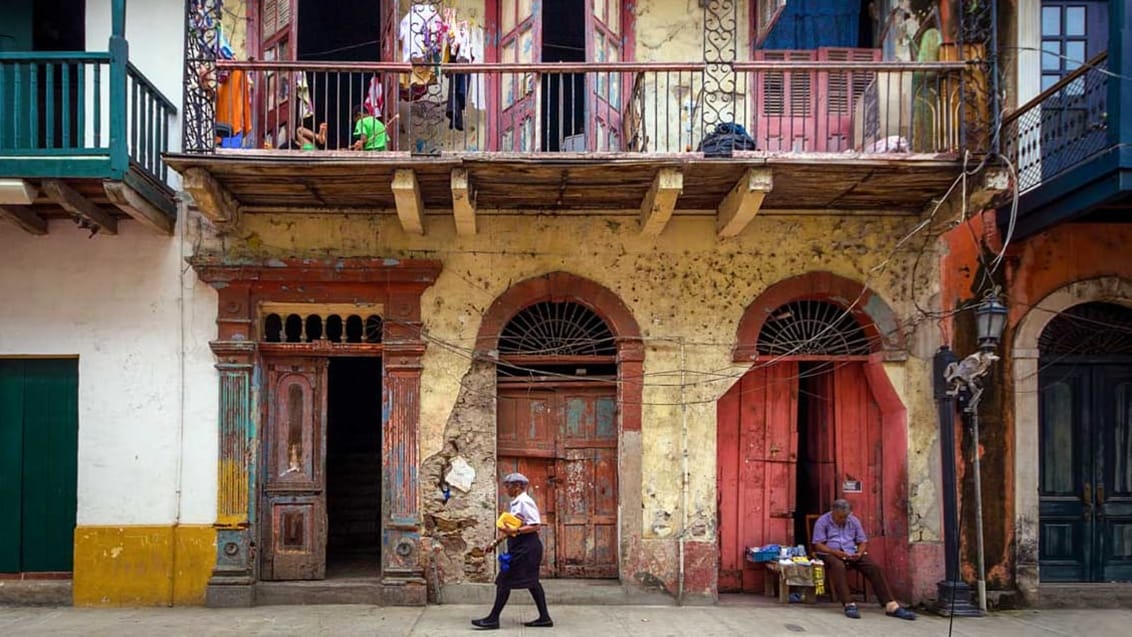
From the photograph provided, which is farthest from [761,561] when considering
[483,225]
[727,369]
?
[483,225]

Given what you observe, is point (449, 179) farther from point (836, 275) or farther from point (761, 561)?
point (761, 561)

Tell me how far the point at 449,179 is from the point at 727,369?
338 centimetres

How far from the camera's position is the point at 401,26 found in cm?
913

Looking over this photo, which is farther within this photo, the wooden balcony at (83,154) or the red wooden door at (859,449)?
the red wooden door at (859,449)

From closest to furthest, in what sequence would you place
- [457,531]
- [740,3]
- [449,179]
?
[449,179], [457,531], [740,3]

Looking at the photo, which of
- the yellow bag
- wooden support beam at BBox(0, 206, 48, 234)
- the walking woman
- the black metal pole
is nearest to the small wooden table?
the black metal pole

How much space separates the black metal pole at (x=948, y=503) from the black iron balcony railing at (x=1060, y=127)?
1.97 metres

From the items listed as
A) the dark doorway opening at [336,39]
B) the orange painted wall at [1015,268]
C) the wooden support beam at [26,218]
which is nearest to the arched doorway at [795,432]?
the orange painted wall at [1015,268]

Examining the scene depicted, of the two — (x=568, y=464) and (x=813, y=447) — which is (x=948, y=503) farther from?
(x=568, y=464)

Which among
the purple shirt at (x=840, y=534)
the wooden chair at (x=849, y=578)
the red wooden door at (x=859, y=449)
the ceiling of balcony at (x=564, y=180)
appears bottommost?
the wooden chair at (x=849, y=578)

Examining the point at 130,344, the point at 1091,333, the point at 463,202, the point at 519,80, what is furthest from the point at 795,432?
the point at 130,344

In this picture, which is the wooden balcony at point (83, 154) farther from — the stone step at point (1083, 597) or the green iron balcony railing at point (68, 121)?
the stone step at point (1083, 597)

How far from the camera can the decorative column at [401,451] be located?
350 inches

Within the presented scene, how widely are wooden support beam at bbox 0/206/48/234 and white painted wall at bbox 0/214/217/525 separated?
0.45ft
